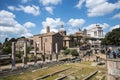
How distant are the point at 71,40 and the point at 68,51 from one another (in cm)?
1715

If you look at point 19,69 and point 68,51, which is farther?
point 68,51

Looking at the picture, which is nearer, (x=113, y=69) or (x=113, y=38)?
(x=113, y=69)

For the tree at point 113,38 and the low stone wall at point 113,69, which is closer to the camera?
the low stone wall at point 113,69

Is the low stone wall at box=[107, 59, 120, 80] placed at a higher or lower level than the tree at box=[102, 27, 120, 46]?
lower

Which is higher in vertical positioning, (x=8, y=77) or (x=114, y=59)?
(x=114, y=59)

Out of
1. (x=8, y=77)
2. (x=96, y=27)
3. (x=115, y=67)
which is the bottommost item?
(x=8, y=77)

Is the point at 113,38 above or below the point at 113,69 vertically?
above

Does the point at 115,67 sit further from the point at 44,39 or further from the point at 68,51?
the point at 44,39

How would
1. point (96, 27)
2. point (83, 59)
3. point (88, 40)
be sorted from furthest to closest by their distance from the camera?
1. point (96, 27)
2. point (88, 40)
3. point (83, 59)

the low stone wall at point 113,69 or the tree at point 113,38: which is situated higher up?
the tree at point 113,38

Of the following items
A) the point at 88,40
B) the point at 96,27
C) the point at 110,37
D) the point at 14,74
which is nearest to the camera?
the point at 14,74

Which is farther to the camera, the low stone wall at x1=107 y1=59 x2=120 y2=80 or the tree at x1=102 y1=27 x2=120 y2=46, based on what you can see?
the tree at x1=102 y1=27 x2=120 y2=46

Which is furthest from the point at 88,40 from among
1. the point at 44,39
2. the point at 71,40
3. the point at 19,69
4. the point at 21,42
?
the point at 19,69

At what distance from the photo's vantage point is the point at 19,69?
32156 mm
